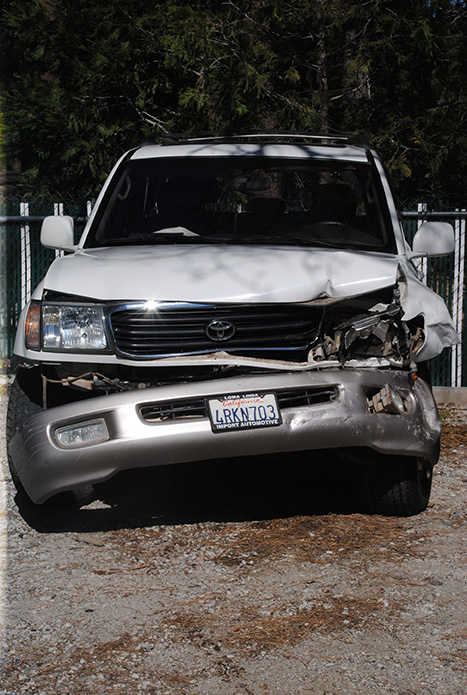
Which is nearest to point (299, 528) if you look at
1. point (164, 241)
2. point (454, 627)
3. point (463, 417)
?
point (454, 627)

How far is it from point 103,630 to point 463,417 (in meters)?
5.09

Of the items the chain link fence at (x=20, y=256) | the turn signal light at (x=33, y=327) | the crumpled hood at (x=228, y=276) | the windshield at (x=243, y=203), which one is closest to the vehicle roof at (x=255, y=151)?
the windshield at (x=243, y=203)

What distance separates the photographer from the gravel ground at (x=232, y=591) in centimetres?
316

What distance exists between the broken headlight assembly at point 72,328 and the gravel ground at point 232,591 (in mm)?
1000

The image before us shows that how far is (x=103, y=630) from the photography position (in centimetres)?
353

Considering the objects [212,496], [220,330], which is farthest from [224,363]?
[212,496]

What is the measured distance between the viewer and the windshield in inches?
209

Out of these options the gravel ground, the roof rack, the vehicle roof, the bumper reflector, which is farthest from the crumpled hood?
the roof rack

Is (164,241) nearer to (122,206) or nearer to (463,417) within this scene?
(122,206)

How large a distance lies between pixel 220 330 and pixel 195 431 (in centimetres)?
50

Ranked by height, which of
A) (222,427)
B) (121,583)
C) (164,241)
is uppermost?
(164,241)

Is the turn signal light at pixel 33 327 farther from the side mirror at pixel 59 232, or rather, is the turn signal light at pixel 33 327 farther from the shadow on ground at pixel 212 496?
the side mirror at pixel 59 232

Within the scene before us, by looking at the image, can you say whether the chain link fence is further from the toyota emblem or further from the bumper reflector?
the bumper reflector

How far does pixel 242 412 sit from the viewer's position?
4078 millimetres
